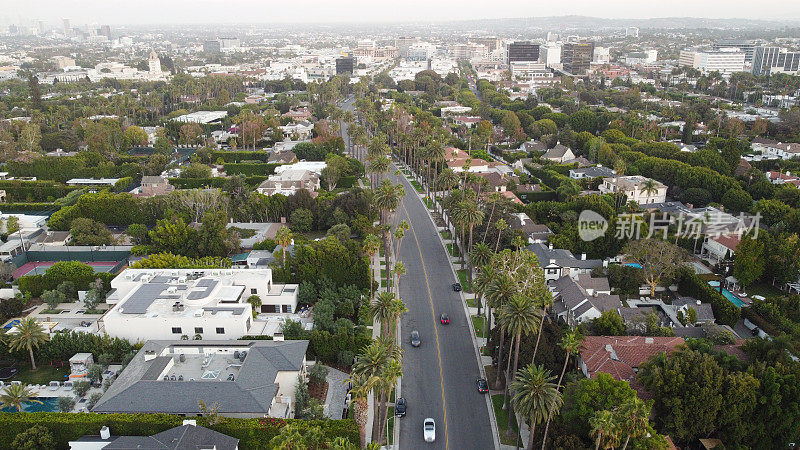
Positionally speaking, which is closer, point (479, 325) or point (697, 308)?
point (697, 308)

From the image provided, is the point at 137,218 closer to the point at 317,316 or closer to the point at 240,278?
the point at 240,278

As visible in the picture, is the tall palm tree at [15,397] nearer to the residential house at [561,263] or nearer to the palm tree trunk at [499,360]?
the palm tree trunk at [499,360]

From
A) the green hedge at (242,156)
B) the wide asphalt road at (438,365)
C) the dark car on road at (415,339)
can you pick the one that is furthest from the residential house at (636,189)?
the green hedge at (242,156)

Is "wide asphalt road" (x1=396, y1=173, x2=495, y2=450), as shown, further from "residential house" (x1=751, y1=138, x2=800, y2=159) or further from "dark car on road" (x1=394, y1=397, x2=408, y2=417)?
"residential house" (x1=751, y1=138, x2=800, y2=159)

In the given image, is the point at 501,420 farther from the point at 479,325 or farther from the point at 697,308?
the point at 697,308

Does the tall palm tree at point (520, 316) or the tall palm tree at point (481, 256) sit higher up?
the tall palm tree at point (520, 316)

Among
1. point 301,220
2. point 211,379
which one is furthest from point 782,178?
point 211,379

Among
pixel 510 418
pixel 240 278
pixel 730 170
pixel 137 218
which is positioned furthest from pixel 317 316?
pixel 730 170
